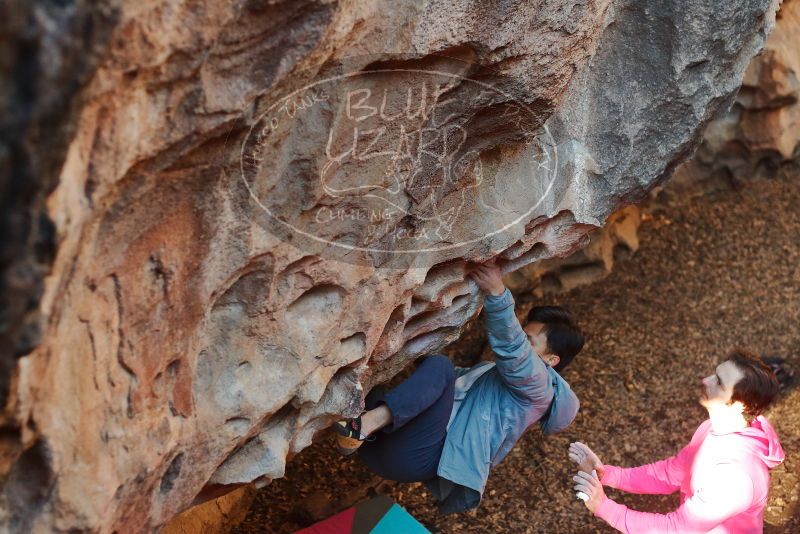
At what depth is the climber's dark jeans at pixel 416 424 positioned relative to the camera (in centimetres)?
219

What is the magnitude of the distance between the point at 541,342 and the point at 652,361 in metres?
1.03

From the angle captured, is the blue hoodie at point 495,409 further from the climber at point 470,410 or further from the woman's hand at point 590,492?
the woman's hand at point 590,492

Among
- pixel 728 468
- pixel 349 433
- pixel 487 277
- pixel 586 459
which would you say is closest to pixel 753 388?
pixel 728 468

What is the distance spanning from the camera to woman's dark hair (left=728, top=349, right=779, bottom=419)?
221 centimetres

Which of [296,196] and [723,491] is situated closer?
[296,196]

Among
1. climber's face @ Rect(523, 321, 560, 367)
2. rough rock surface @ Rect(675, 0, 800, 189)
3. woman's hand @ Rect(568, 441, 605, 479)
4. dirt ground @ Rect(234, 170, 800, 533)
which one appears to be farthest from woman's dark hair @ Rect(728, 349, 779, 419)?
rough rock surface @ Rect(675, 0, 800, 189)

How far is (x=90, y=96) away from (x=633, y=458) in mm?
2430

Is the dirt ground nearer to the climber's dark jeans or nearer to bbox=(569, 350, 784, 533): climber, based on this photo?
the climber's dark jeans

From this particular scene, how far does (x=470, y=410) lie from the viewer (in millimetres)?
2400

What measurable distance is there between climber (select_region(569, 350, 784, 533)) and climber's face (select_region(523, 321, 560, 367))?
14.4 inches

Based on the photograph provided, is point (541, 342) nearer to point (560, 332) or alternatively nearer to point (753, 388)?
point (560, 332)

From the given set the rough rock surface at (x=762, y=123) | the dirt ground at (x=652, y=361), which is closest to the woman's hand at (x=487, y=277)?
the dirt ground at (x=652, y=361)

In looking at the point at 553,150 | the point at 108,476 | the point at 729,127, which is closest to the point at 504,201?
the point at 553,150

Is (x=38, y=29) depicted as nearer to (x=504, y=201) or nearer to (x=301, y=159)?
(x=301, y=159)
